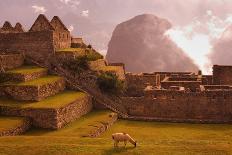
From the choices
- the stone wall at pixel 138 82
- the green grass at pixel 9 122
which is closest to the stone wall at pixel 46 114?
the green grass at pixel 9 122

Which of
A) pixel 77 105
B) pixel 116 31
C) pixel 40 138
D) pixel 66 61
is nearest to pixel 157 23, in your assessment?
pixel 116 31

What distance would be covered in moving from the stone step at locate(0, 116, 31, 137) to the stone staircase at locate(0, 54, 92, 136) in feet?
2.47

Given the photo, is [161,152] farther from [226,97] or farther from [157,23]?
[157,23]

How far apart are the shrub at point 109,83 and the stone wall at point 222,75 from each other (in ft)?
38.2

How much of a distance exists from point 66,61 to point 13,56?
16.7 feet

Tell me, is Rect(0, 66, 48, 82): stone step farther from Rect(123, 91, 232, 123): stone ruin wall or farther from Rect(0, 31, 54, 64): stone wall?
Rect(123, 91, 232, 123): stone ruin wall

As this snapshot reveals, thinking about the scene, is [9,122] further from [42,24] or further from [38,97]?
[42,24]

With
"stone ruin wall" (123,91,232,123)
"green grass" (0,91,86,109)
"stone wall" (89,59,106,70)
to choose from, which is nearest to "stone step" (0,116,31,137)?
"green grass" (0,91,86,109)

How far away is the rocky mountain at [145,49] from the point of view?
325 feet

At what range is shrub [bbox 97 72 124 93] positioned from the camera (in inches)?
1626

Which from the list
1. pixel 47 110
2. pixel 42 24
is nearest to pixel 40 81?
pixel 47 110

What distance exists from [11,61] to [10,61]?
28cm

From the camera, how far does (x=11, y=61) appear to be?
133 feet

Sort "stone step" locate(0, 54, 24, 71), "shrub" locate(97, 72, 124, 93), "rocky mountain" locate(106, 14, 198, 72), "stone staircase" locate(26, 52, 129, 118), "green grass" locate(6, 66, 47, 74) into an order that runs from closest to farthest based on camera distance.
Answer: "green grass" locate(6, 66, 47, 74) < "stone step" locate(0, 54, 24, 71) < "stone staircase" locate(26, 52, 129, 118) < "shrub" locate(97, 72, 124, 93) < "rocky mountain" locate(106, 14, 198, 72)
